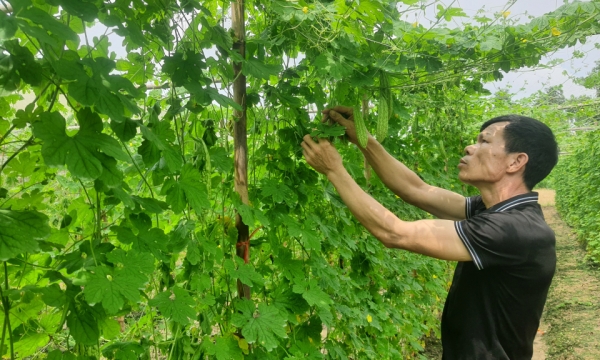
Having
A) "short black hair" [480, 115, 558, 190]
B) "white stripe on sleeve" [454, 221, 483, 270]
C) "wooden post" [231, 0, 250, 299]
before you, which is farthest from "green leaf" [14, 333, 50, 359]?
"short black hair" [480, 115, 558, 190]

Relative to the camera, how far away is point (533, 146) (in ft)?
5.97

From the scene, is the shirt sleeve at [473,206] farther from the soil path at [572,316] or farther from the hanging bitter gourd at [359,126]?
the soil path at [572,316]

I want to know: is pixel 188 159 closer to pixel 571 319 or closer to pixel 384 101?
pixel 384 101

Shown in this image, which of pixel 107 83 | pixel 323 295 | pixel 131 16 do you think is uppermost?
pixel 131 16

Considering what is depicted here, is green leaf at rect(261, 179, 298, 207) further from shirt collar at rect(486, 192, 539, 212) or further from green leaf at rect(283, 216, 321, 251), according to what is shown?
shirt collar at rect(486, 192, 539, 212)

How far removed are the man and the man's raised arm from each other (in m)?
0.32

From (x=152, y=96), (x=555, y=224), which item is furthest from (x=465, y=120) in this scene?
(x=555, y=224)

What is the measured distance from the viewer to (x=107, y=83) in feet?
3.09

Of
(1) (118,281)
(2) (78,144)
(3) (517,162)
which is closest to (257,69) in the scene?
(2) (78,144)

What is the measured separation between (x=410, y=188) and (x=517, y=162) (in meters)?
0.62

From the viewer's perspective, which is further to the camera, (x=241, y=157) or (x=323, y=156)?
(x=323, y=156)

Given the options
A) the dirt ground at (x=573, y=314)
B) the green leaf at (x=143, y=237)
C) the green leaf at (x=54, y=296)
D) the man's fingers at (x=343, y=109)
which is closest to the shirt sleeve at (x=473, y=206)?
the man's fingers at (x=343, y=109)

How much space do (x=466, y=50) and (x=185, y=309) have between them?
60.1 inches

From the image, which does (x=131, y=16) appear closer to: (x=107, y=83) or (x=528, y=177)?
(x=107, y=83)
